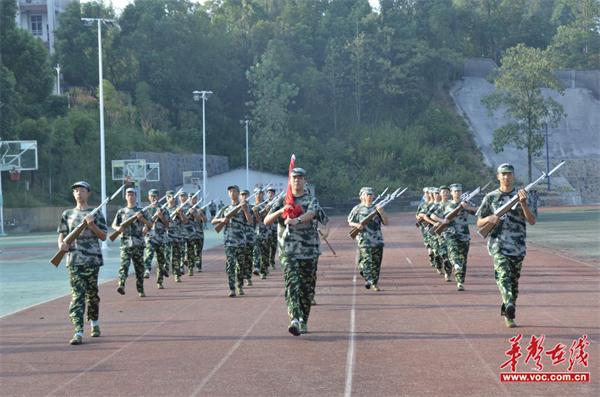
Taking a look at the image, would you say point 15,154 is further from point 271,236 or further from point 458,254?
point 458,254

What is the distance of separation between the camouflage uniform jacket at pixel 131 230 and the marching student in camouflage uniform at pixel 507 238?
7636 mm

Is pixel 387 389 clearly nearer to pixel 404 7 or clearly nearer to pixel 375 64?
pixel 375 64

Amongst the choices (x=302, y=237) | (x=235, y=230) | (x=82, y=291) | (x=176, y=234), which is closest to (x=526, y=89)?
(x=176, y=234)

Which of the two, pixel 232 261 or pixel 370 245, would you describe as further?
pixel 370 245

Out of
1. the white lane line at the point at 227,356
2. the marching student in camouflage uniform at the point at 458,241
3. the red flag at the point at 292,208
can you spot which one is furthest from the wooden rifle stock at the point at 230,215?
the red flag at the point at 292,208

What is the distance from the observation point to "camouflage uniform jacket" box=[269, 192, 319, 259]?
38.0 feet

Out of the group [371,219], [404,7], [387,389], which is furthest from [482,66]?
[387,389]

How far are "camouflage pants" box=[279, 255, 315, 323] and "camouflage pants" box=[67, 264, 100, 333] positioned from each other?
2.54 meters

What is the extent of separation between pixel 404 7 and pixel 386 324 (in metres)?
99.2

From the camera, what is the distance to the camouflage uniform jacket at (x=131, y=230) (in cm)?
1703

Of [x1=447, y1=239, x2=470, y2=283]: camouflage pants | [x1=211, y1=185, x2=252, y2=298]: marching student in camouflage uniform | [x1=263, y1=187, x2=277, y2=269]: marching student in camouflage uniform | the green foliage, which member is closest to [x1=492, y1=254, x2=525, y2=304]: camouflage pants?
[x1=447, y1=239, x2=470, y2=283]: camouflage pants

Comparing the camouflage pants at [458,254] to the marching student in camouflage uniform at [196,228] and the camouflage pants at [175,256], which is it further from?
the marching student in camouflage uniform at [196,228]

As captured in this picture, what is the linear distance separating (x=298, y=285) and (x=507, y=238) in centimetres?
282

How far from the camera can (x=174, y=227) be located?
847 inches
